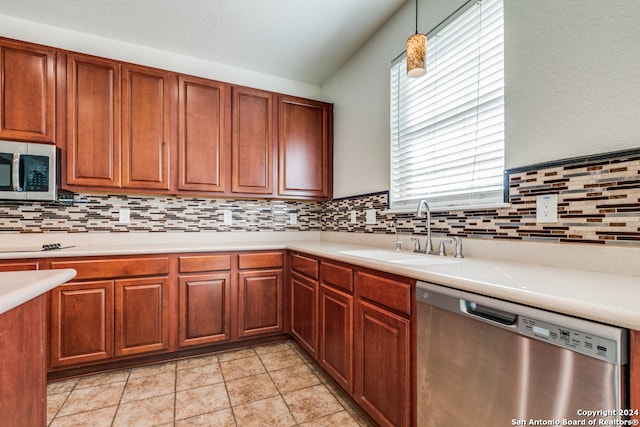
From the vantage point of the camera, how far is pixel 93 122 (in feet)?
7.61

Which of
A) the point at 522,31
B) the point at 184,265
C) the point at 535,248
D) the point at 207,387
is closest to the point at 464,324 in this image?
the point at 535,248

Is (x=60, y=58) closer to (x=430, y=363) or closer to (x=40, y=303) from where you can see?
(x=40, y=303)

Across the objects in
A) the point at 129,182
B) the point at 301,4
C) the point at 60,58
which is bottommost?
the point at 129,182

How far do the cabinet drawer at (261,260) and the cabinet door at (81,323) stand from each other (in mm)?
920

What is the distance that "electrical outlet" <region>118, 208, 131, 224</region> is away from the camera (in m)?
2.63

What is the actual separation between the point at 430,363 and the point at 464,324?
245mm

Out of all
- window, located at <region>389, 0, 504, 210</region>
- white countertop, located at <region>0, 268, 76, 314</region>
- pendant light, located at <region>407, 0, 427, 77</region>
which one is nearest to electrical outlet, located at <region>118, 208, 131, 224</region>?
white countertop, located at <region>0, 268, 76, 314</region>

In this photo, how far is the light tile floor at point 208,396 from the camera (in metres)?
1.68

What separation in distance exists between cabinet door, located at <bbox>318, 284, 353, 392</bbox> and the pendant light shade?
1223 millimetres

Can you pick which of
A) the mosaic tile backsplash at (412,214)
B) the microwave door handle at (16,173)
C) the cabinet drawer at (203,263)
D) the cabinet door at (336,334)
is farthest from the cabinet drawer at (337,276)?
the microwave door handle at (16,173)

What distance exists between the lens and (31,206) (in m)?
2.38

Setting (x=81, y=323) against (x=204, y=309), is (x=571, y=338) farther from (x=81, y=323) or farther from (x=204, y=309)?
(x=81, y=323)

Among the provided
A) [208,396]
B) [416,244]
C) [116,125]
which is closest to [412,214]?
[416,244]

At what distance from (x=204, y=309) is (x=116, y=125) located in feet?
5.19
